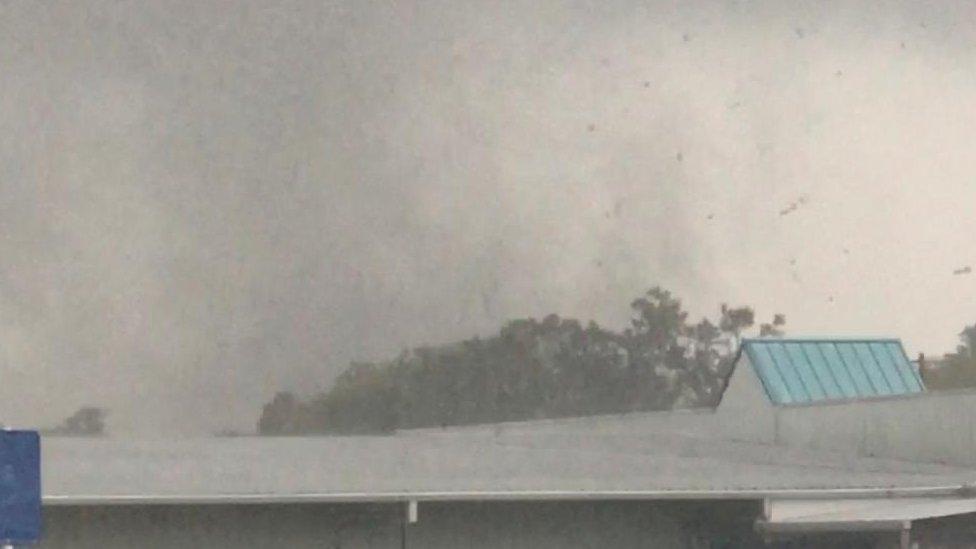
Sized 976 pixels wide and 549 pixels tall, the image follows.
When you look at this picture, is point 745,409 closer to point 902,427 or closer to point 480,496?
point 902,427

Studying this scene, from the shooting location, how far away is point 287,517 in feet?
73.8

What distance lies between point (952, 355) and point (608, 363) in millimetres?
17585

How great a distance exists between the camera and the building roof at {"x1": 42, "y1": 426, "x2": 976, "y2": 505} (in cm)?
2119

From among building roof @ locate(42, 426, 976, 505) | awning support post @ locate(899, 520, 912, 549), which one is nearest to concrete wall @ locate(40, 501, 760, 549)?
building roof @ locate(42, 426, 976, 505)

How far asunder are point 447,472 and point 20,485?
15.0 m

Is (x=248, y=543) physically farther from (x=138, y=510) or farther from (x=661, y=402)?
(x=661, y=402)

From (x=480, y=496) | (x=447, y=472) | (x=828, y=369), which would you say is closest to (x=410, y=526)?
(x=480, y=496)

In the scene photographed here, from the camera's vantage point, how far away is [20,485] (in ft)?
36.4

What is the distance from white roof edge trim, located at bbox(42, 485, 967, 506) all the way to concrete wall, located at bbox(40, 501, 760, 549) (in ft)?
2.78

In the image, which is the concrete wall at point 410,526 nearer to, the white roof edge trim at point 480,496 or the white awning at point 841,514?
the white awning at point 841,514

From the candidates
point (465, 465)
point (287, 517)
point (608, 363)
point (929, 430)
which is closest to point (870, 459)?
point (929, 430)

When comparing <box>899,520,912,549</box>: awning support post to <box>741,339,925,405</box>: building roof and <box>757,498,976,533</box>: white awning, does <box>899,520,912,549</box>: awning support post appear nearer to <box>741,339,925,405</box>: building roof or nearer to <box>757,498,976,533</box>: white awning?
<box>757,498,976,533</box>: white awning

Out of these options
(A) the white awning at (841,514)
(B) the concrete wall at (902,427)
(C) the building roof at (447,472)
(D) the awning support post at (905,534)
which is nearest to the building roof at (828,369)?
(C) the building roof at (447,472)

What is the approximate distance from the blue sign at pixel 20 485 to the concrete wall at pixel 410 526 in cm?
951
